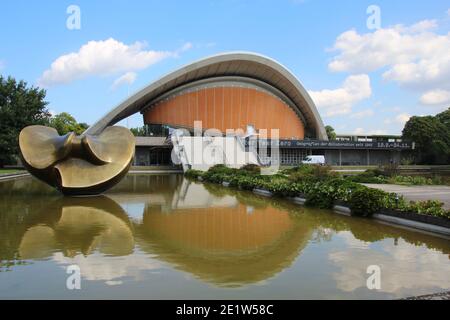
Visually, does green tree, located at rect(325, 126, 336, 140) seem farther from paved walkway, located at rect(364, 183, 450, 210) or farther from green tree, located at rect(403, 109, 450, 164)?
paved walkway, located at rect(364, 183, 450, 210)

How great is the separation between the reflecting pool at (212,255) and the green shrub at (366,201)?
1.42 feet

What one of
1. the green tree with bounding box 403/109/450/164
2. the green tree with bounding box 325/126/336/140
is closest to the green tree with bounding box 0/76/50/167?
the green tree with bounding box 403/109/450/164

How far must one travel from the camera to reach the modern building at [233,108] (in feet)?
165

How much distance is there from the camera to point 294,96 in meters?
58.7

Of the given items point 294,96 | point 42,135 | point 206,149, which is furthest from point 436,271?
point 294,96

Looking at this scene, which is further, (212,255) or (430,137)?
(430,137)

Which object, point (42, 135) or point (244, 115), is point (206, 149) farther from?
point (42, 135)

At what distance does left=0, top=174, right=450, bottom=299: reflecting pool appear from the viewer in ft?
18.4

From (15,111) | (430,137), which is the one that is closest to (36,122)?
→ (15,111)

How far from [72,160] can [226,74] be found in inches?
1566

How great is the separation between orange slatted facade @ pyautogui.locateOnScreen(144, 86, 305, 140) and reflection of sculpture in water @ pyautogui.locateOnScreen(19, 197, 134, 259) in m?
40.5

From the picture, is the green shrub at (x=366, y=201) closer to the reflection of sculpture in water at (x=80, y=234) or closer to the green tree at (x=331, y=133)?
the reflection of sculpture in water at (x=80, y=234)

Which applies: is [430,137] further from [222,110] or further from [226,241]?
[226,241]

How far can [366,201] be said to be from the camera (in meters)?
11.9
